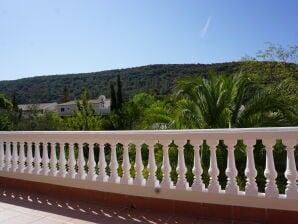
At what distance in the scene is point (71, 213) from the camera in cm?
428

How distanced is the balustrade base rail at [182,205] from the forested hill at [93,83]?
105ft

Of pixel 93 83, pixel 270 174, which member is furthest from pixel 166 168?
pixel 93 83

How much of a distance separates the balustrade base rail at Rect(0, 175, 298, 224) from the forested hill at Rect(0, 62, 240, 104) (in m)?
32.0

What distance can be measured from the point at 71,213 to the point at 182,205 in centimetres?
155

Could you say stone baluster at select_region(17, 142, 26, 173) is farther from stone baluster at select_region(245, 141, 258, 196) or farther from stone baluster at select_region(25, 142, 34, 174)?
stone baluster at select_region(245, 141, 258, 196)

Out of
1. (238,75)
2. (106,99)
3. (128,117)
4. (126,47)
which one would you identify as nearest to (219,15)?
(238,75)

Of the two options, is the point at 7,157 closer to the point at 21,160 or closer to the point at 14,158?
the point at 14,158

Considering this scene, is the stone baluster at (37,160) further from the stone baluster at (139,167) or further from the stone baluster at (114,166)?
the stone baluster at (139,167)

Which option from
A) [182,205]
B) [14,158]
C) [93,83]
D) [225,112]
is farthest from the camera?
[93,83]

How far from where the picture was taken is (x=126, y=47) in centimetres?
1370

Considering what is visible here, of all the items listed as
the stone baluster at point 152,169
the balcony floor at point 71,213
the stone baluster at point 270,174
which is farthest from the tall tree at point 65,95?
the stone baluster at point 270,174

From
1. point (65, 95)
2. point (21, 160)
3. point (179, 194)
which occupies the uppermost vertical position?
point (65, 95)

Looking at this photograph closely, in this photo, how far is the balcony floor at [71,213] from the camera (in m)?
3.95

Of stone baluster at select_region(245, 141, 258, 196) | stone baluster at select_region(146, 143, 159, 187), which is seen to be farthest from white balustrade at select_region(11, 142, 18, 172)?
stone baluster at select_region(245, 141, 258, 196)
